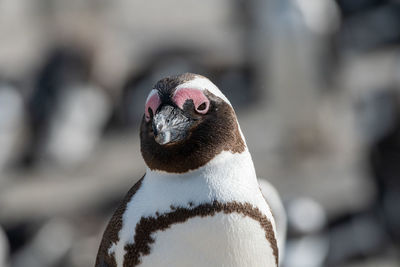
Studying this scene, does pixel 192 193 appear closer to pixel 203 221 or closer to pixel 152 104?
pixel 203 221

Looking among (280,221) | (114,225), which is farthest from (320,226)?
(114,225)

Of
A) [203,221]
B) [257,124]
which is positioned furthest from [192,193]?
[257,124]

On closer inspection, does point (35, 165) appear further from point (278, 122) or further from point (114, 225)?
point (114, 225)

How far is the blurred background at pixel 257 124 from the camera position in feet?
20.2

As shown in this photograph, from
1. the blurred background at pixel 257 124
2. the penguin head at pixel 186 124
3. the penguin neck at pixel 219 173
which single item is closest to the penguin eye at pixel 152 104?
the penguin head at pixel 186 124

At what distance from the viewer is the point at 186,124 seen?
1.84 metres

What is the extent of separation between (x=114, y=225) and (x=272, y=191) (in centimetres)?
Answer: 51

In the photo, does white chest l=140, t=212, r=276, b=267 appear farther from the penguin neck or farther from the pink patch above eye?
the pink patch above eye

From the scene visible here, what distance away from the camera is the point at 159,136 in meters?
1.78

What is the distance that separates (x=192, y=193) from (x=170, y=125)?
0.45 feet

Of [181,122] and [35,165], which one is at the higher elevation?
[35,165]

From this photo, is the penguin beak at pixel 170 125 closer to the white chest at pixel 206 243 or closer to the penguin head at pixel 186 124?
the penguin head at pixel 186 124

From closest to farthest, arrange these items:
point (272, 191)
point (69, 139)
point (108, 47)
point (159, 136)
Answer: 1. point (159, 136)
2. point (272, 191)
3. point (69, 139)
4. point (108, 47)

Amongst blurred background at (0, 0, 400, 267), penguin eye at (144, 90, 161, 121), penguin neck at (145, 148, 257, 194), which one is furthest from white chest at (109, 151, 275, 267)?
blurred background at (0, 0, 400, 267)
